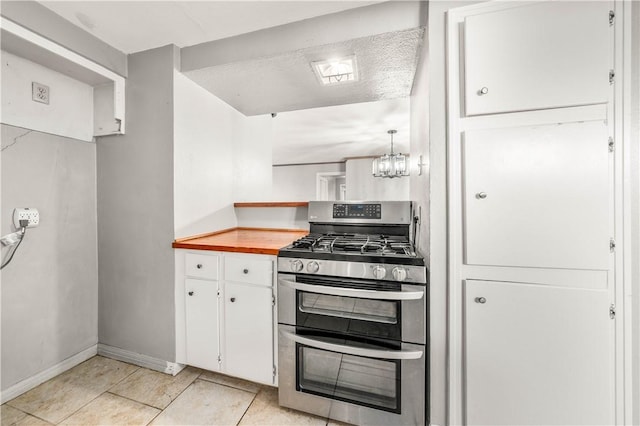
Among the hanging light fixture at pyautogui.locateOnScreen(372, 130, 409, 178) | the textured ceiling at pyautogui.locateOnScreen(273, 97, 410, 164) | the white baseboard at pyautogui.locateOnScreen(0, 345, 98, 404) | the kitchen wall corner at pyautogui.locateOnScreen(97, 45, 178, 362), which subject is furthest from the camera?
the hanging light fixture at pyautogui.locateOnScreen(372, 130, 409, 178)

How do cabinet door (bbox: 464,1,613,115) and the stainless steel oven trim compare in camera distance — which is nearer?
cabinet door (bbox: 464,1,613,115)

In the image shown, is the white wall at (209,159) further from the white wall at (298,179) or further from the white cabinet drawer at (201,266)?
the white wall at (298,179)

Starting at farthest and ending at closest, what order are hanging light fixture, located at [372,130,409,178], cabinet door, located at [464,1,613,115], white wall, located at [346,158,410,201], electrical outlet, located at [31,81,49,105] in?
white wall, located at [346,158,410,201], hanging light fixture, located at [372,130,409,178], electrical outlet, located at [31,81,49,105], cabinet door, located at [464,1,613,115]

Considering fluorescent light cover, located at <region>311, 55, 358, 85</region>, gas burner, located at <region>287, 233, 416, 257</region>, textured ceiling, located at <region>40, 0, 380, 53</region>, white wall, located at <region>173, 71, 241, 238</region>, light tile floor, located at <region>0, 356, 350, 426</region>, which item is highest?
textured ceiling, located at <region>40, 0, 380, 53</region>

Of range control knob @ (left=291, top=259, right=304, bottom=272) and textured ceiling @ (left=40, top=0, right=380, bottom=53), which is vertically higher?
textured ceiling @ (left=40, top=0, right=380, bottom=53)

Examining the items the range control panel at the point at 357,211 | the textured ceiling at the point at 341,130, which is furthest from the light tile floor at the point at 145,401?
the textured ceiling at the point at 341,130

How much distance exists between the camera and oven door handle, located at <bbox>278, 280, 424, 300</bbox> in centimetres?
121

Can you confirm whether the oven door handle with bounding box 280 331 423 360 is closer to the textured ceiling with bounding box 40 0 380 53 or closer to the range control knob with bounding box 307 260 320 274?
the range control knob with bounding box 307 260 320 274

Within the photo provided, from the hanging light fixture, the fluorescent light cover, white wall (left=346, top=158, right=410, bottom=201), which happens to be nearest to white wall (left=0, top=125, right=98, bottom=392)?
the fluorescent light cover

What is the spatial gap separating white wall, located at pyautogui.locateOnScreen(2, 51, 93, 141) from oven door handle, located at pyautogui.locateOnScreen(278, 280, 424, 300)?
6.25 ft

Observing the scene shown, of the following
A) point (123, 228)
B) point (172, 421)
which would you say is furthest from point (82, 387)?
point (123, 228)

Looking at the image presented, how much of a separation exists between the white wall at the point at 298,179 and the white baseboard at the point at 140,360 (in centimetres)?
488

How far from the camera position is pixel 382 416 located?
1.27 metres

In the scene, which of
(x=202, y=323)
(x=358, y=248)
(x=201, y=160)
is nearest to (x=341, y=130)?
(x=201, y=160)
